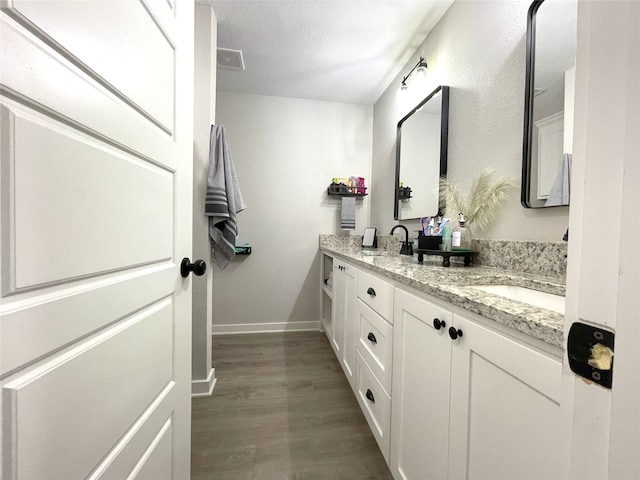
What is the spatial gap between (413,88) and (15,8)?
2.11 metres

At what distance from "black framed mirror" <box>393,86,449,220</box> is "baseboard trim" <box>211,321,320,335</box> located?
57.2 inches

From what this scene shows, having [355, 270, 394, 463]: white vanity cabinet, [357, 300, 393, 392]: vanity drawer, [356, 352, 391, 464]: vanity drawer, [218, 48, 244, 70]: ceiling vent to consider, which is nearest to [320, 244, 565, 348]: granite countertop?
[355, 270, 394, 463]: white vanity cabinet

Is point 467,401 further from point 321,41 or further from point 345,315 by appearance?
point 321,41

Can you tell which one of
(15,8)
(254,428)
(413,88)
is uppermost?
(413,88)

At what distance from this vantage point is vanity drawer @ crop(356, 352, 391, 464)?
3.41 feet

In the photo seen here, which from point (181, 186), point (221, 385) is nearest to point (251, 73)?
point (181, 186)

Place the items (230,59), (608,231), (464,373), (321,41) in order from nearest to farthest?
(608,231), (464,373), (321,41), (230,59)

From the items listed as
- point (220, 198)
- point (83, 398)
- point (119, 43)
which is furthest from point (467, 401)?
point (220, 198)

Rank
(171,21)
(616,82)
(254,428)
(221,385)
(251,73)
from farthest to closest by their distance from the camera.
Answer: (251,73) < (221,385) < (254,428) < (171,21) < (616,82)

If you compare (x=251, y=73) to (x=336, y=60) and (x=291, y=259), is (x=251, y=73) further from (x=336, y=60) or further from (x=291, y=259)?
(x=291, y=259)

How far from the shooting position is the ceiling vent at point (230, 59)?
1.90 metres

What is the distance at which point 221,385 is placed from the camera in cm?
171

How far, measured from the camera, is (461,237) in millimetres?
1322

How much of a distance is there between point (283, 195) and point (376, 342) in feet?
6.04
